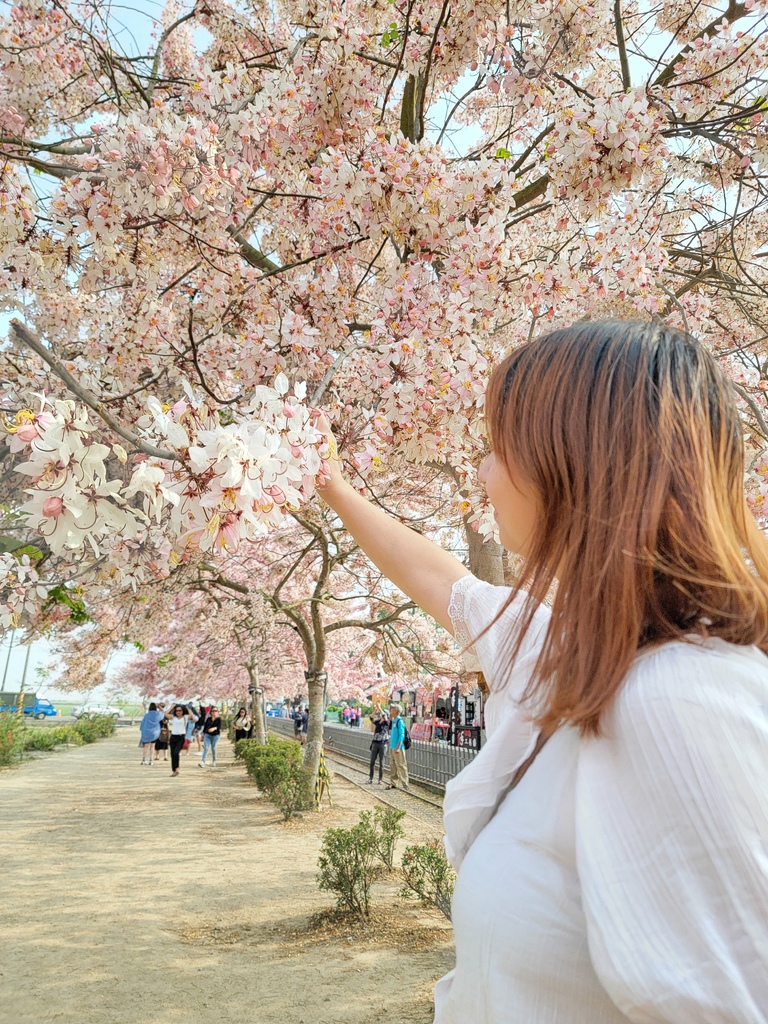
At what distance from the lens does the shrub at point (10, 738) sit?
15977 millimetres

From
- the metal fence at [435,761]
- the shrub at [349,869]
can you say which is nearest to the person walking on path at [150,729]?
the metal fence at [435,761]

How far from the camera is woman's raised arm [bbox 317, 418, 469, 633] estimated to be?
1511 millimetres

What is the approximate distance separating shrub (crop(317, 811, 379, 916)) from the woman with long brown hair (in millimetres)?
5389

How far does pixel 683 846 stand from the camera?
64 cm

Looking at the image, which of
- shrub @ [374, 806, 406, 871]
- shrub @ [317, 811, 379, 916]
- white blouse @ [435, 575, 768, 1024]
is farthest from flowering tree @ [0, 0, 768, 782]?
shrub @ [374, 806, 406, 871]

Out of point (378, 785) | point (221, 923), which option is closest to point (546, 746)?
point (221, 923)

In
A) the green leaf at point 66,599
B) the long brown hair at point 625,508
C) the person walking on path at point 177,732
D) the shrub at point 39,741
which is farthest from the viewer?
the shrub at point 39,741

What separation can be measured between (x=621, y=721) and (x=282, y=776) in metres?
11.3

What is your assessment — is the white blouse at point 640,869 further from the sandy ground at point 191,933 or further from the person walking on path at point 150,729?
the person walking on path at point 150,729

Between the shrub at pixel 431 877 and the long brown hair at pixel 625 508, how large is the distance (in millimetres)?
5218

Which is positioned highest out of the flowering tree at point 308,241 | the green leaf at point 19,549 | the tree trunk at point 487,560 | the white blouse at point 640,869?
the flowering tree at point 308,241

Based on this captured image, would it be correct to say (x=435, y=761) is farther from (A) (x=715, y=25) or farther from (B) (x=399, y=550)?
(B) (x=399, y=550)

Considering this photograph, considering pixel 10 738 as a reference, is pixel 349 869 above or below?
below

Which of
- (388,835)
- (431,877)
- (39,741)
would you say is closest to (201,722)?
(39,741)
